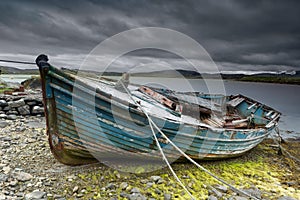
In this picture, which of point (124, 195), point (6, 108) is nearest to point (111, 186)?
point (124, 195)

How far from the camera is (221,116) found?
8.91m

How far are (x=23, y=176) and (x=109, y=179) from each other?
1.90 meters

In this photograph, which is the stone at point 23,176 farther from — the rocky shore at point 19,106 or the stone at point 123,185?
the rocky shore at point 19,106

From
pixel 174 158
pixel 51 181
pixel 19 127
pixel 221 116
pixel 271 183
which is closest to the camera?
pixel 51 181

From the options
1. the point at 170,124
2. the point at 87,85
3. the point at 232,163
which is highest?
the point at 87,85

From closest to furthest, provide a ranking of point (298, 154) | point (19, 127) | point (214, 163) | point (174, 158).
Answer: point (174, 158) → point (214, 163) → point (19, 127) → point (298, 154)

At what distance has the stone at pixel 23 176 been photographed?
16.1 ft

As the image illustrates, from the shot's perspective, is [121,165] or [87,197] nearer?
[87,197]

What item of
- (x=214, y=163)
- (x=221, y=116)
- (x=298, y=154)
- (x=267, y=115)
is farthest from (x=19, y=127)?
(x=298, y=154)

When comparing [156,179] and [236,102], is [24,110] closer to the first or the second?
[156,179]

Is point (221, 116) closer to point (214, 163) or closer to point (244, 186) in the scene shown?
point (214, 163)

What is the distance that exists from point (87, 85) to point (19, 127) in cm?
531

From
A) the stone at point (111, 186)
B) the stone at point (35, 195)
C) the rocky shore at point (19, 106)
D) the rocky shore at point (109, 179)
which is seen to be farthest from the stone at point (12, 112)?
the stone at point (111, 186)

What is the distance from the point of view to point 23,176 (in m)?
4.99
